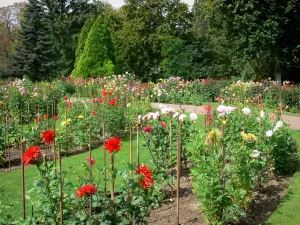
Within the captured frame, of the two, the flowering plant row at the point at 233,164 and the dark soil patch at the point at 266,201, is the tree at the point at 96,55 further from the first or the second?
the dark soil patch at the point at 266,201

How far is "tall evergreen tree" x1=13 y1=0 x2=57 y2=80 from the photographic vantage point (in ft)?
94.8

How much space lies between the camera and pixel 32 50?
1154 inches

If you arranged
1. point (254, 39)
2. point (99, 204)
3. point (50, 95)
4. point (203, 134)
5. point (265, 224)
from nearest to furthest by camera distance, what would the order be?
point (99, 204) → point (265, 224) → point (203, 134) → point (50, 95) → point (254, 39)

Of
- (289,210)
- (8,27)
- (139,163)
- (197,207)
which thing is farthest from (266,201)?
(8,27)

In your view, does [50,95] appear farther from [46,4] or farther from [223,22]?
[46,4]

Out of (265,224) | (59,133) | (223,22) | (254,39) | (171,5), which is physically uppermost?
(171,5)

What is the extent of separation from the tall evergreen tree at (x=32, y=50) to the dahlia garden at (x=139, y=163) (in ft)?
61.2

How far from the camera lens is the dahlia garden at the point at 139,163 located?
284 centimetres

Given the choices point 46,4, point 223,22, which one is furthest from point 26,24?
point 223,22

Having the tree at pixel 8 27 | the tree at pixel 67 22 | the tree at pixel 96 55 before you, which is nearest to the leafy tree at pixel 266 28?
the tree at pixel 96 55

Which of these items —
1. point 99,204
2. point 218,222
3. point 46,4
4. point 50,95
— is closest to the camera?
point 99,204

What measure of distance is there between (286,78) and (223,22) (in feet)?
18.3

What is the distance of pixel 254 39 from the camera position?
19.9 meters

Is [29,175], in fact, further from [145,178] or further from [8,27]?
[8,27]
